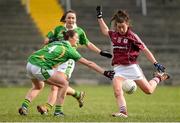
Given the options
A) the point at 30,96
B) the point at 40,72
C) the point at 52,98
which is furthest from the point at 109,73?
the point at 30,96

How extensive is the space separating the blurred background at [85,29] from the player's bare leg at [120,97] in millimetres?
12249

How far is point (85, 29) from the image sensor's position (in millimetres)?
26984

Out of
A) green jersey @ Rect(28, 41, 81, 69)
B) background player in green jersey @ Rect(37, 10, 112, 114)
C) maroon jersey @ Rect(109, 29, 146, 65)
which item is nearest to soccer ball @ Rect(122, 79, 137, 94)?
maroon jersey @ Rect(109, 29, 146, 65)

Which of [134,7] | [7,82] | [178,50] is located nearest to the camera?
[7,82]

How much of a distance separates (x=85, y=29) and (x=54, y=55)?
50.9 ft

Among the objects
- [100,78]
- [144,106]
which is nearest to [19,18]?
[100,78]

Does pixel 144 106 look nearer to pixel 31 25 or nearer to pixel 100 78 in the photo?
pixel 100 78

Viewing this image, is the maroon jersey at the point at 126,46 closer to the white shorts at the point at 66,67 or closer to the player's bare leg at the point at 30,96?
the white shorts at the point at 66,67

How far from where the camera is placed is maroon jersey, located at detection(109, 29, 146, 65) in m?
11.9

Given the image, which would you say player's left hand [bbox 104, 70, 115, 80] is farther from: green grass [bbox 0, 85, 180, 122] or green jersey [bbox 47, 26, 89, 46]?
green jersey [bbox 47, 26, 89, 46]

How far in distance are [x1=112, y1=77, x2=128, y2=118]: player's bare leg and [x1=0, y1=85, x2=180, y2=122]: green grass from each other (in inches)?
6.6

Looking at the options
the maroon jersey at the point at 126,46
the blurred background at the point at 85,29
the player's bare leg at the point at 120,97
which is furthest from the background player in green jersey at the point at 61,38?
the blurred background at the point at 85,29

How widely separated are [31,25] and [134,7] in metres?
4.32

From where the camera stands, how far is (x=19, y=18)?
27.3 metres
